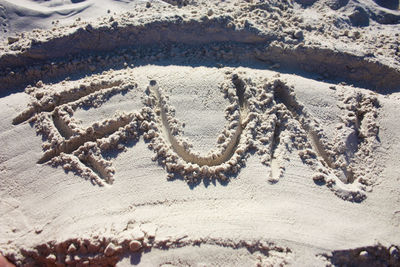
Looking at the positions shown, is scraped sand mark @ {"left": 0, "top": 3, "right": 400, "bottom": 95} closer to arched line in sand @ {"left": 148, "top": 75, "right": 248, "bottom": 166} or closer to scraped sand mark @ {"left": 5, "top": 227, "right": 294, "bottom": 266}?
arched line in sand @ {"left": 148, "top": 75, "right": 248, "bottom": 166}

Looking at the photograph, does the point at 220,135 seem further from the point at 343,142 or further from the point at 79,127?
the point at 79,127

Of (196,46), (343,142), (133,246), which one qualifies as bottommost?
(133,246)

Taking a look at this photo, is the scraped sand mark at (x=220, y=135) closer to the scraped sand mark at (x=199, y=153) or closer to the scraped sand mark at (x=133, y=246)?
the scraped sand mark at (x=199, y=153)

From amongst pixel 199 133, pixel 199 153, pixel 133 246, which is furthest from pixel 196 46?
pixel 133 246

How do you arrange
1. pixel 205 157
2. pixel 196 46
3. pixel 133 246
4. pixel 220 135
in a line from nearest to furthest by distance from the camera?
pixel 133 246 → pixel 205 157 → pixel 220 135 → pixel 196 46

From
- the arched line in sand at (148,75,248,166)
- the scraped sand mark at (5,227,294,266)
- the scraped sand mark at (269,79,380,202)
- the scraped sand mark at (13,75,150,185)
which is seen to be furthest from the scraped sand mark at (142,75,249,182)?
the scraped sand mark at (5,227,294,266)

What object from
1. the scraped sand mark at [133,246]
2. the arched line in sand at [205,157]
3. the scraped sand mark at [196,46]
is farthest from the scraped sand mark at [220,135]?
the scraped sand mark at [133,246]

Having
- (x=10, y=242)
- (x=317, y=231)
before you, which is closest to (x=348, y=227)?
(x=317, y=231)

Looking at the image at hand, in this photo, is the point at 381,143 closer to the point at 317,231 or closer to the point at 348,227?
the point at 348,227
